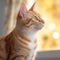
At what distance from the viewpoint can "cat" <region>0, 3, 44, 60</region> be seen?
0.82 meters

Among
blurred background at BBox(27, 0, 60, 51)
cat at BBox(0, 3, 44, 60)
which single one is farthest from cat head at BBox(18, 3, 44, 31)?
blurred background at BBox(27, 0, 60, 51)

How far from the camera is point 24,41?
2.69ft

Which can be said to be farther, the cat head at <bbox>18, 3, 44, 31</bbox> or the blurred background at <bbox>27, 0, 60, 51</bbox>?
the blurred background at <bbox>27, 0, 60, 51</bbox>

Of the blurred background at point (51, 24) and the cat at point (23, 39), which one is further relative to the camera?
the blurred background at point (51, 24)

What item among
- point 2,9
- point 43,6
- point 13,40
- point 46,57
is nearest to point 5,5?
point 2,9

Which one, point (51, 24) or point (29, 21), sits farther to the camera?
point (51, 24)

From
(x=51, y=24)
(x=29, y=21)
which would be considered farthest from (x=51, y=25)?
(x=29, y=21)

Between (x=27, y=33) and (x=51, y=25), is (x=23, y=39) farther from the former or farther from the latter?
(x=51, y=25)

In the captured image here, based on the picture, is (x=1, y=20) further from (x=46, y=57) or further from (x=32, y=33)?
(x=46, y=57)

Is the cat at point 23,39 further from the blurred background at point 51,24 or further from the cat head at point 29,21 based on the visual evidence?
the blurred background at point 51,24

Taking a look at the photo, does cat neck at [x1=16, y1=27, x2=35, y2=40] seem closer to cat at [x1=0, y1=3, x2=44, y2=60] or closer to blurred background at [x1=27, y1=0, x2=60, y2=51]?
cat at [x1=0, y1=3, x2=44, y2=60]

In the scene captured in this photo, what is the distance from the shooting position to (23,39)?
82cm

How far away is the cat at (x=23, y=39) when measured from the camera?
0.82 metres

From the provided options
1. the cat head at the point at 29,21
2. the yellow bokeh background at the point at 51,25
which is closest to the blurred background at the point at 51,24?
the yellow bokeh background at the point at 51,25
